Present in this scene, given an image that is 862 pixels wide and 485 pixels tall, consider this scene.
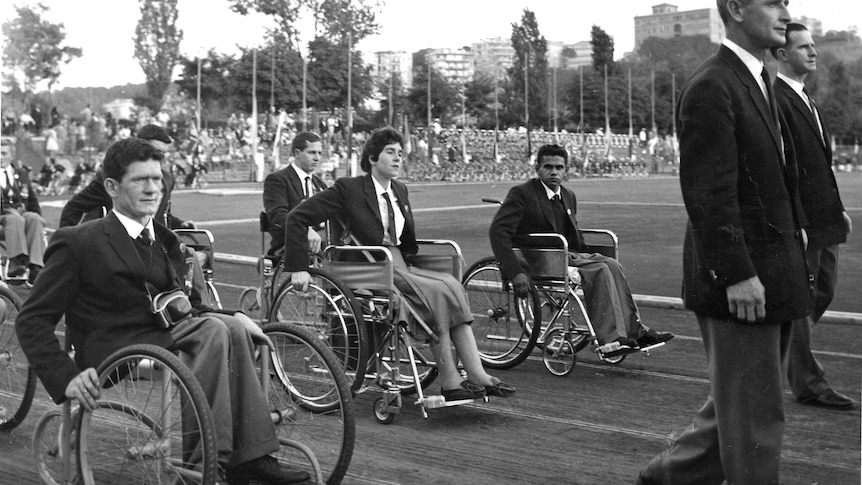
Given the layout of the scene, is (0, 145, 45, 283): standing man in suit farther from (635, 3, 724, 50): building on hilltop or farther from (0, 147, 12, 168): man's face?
(635, 3, 724, 50): building on hilltop

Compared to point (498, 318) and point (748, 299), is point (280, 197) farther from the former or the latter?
point (748, 299)

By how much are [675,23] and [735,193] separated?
7.36 meters

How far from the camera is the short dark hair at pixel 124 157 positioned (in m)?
4.06

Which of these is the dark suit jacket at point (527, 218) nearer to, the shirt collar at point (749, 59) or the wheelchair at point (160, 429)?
the wheelchair at point (160, 429)

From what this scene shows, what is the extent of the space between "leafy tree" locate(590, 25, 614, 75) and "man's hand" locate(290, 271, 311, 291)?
5.95 metres

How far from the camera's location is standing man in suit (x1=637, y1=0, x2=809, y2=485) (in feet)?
10.5

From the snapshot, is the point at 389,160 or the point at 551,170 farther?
the point at 551,170

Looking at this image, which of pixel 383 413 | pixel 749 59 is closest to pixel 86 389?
pixel 383 413

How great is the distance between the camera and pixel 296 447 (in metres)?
4.07

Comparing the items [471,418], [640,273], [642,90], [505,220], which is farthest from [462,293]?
[640,273]

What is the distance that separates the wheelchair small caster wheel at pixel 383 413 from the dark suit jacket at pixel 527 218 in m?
1.54

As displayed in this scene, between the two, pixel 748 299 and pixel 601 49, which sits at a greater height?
pixel 601 49

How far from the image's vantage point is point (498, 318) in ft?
23.1

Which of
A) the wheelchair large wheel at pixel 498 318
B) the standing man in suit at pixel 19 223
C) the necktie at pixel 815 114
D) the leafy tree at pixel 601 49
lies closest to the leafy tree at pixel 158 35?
the standing man in suit at pixel 19 223
